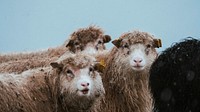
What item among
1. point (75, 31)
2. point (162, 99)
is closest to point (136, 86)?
point (75, 31)

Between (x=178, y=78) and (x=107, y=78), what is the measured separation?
4024 millimetres

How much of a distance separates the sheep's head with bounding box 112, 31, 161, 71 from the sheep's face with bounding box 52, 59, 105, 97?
3.30 feet

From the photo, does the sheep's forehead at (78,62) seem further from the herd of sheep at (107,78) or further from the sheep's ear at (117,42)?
the sheep's ear at (117,42)

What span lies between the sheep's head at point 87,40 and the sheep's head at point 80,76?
312 centimetres

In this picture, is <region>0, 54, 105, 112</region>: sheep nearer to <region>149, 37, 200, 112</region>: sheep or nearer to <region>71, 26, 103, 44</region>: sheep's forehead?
<region>149, 37, 200, 112</region>: sheep

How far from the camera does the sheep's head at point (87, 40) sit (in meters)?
12.2

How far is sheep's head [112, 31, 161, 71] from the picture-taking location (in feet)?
31.9

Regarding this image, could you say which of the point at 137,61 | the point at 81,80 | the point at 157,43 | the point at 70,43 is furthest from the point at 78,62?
the point at 70,43

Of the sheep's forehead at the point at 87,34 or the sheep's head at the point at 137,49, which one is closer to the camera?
the sheep's head at the point at 137,49

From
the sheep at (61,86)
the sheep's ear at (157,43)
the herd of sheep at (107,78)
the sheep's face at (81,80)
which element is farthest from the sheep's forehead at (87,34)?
the sheep's face at (81,80)

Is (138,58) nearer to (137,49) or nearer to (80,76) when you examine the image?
(137,49)

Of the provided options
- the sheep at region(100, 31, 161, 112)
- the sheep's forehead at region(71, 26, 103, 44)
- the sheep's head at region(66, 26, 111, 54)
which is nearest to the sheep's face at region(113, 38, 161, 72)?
the sheep at region(100, 31, 161, 112)

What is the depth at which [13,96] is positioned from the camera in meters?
8.09

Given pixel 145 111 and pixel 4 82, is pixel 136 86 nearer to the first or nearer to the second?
pixel 145 111
